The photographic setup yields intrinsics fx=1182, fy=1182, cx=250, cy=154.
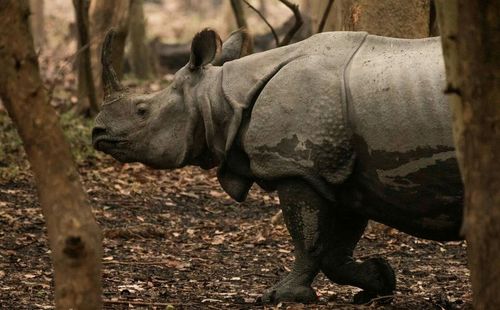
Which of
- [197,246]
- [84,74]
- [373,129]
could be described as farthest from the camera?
[84,74]

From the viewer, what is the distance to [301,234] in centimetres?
719

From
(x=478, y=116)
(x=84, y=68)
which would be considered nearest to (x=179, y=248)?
(x=478, y=116)

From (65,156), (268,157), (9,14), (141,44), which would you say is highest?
(9,14)

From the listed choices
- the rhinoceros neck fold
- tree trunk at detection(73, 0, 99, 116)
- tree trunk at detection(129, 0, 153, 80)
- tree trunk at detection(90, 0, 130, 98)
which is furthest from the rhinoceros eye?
tree trunk at detection(129, 0, 153, 80)

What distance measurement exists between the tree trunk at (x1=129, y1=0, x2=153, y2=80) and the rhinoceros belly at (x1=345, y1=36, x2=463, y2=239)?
16.3 m

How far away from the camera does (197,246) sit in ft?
33.7

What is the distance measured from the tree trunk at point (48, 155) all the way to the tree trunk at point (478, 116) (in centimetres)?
167

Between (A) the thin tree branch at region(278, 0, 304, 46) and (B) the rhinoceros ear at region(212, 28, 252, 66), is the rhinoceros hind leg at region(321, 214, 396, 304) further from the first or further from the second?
(A) the thin tree branch at region(278, 0, 304, 46)

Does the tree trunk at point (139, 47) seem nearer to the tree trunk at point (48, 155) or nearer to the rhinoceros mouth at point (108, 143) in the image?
the rhinoceros mouth at point (108, 143)

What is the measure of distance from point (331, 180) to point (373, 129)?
0.40 metres

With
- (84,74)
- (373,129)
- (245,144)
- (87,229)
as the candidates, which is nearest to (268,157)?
(245,144)

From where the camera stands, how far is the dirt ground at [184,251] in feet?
25.4

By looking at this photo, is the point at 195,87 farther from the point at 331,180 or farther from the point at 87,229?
the point at 87,229

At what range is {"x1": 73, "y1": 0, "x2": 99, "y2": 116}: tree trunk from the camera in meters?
14.3
